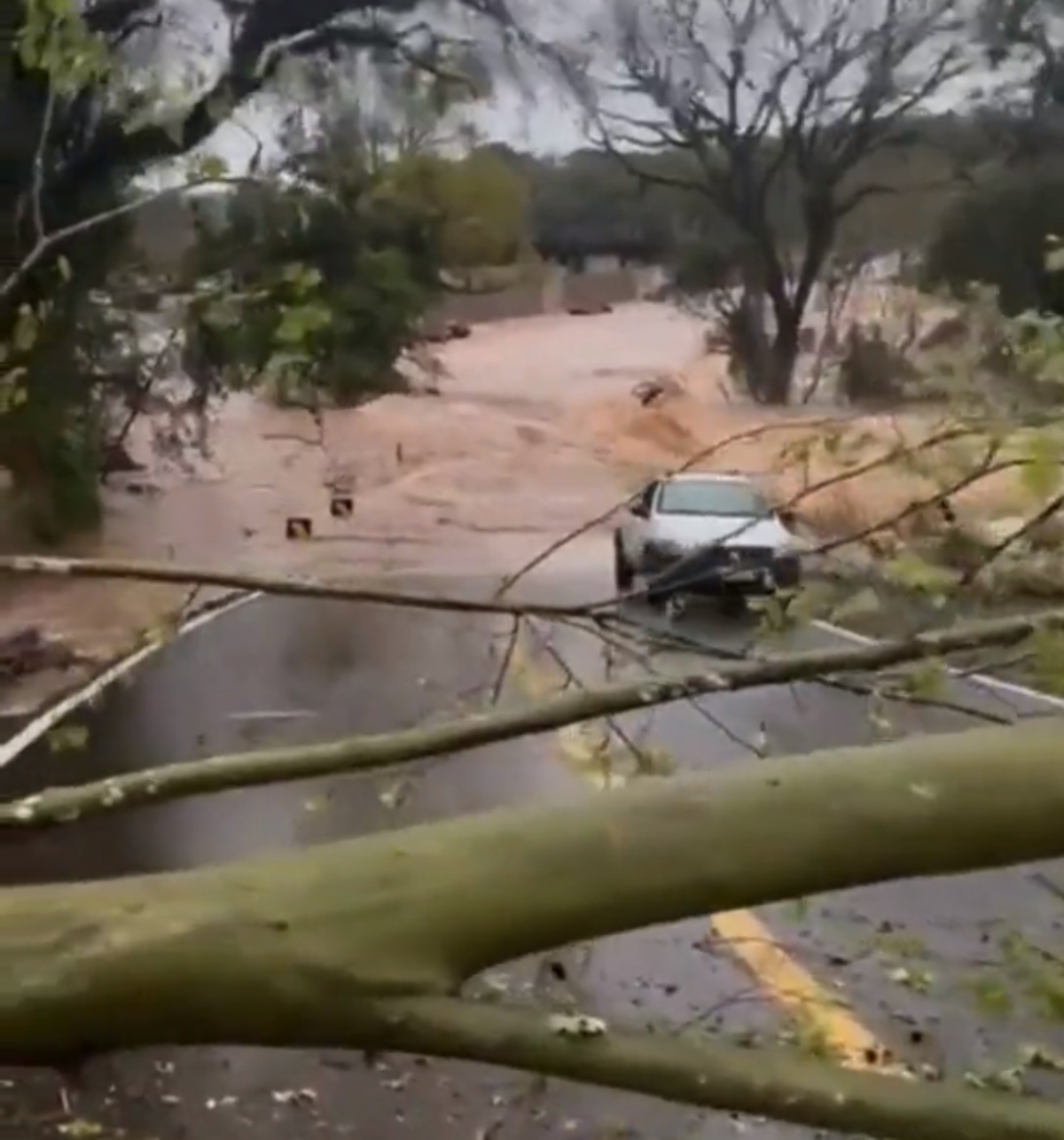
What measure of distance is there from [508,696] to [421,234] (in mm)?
4048

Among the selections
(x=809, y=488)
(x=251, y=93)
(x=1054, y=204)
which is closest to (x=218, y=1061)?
(x=251, y=93)

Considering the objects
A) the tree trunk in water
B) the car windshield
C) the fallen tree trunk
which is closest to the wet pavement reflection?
the fallen tree trunk

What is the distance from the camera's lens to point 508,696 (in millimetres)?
2900

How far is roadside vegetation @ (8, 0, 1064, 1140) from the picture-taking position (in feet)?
3.04

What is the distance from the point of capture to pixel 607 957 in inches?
157

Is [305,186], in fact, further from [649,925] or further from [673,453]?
[649,925]

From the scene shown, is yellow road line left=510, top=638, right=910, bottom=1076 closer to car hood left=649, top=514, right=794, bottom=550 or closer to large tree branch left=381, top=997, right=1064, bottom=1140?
car hood left=649, top=514, right=794, bottom=550

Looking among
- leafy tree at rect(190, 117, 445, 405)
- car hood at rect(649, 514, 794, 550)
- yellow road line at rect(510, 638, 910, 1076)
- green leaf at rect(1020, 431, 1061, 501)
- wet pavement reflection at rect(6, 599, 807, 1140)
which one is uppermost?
leafy tree at rect(190, 117, 445, 405)

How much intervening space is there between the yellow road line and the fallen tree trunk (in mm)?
933

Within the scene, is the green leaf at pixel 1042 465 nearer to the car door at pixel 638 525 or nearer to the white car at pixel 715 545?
the white car at pixel 715 545

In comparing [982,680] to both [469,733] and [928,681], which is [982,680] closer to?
[928,681]

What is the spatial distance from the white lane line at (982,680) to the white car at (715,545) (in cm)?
8

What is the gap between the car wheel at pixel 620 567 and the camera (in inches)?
148

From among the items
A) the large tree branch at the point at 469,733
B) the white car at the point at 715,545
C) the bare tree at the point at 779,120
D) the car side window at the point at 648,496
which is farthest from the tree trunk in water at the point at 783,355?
the large tree branch at the point at 469,733
